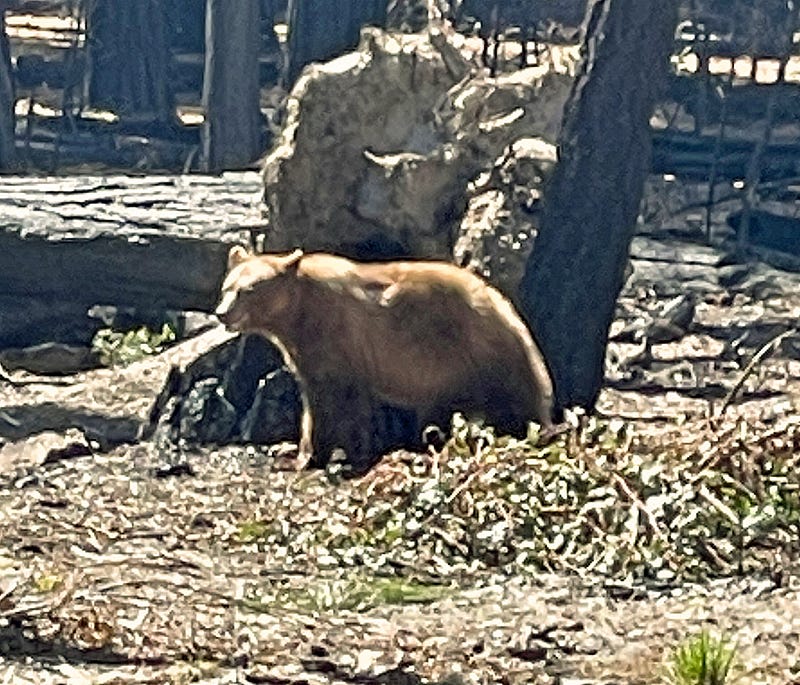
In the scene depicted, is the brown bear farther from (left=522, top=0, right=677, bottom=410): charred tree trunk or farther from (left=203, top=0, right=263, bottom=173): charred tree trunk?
(left=203, top=0, right=263, bottom=173): charred tree trunk

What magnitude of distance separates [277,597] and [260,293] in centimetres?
273

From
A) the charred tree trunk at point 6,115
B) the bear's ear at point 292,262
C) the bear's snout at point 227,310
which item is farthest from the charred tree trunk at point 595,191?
the charred tree trunk at point 6,115

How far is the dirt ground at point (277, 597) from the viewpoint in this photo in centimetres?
558

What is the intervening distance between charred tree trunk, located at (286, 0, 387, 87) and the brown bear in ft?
27.3

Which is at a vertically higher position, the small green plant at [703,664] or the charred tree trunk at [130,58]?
the small green plant at [703,664]

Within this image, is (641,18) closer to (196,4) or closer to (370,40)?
(370,40)

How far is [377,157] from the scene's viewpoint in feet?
34.3

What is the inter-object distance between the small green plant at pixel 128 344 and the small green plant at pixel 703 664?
837 cm

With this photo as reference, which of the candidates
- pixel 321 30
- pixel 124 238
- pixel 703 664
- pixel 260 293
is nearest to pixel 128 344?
pixel 124 238

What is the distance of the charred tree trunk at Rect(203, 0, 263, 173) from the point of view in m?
19.0

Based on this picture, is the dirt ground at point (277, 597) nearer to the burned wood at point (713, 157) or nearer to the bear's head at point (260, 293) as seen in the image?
the bear's head at point (260, 293)

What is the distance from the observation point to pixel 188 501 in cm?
831

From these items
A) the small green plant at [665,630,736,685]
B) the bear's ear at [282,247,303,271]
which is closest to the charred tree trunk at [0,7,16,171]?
the bear's ear at [282,247,303,271]

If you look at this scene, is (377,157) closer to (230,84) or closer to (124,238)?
(124,238)
